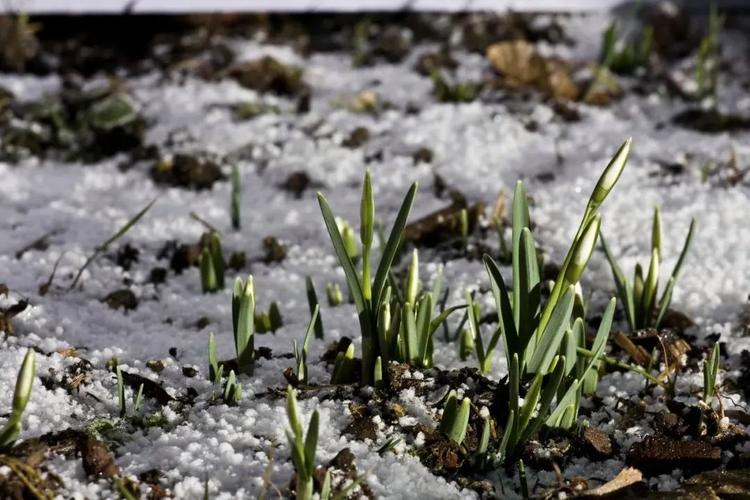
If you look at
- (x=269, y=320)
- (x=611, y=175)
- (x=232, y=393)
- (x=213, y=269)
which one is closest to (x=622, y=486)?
(x=611, y=175)

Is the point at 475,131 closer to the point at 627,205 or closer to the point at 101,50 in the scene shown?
the point at 627,205

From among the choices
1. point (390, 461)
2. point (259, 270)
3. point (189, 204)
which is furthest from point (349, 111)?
point (390, 461)

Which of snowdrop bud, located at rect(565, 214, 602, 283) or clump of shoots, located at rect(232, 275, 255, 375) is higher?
snowdrop bud, located at rect(565, 214, 602, 283)

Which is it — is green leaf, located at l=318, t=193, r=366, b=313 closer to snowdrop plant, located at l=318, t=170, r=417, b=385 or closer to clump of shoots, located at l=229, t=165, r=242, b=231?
snowdrop plant, located at l=318, t=170, r=417, b=385

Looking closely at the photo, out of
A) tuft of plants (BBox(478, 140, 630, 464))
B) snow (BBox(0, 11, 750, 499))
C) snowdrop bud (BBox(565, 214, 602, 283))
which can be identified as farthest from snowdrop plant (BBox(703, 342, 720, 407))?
snowdrop bud (BBox(565, 214, 602, 283))

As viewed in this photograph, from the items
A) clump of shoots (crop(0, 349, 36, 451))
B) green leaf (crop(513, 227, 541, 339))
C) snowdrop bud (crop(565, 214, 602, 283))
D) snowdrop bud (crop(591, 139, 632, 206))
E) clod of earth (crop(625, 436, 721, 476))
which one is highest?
snowdrop bud (crop(591, 139, 632, 206))

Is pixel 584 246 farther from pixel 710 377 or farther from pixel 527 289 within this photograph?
pixel 710 377

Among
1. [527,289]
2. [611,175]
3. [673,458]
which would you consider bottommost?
[673,458]

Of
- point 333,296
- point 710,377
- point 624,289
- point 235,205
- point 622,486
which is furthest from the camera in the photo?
point 235,205
